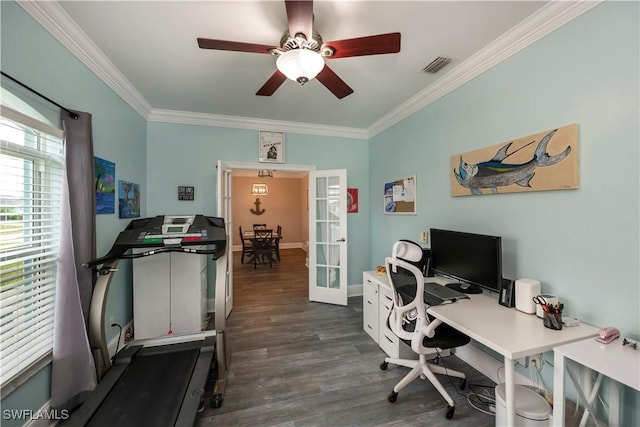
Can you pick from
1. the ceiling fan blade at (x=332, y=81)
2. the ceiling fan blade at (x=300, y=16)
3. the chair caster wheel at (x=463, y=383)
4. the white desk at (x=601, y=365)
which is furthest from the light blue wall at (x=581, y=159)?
the ceiling fan blade at (x=300, y=16)

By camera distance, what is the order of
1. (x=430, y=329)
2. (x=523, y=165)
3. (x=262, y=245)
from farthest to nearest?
(x=262, y=245), (x=523, y=165), (x=430, y=329)

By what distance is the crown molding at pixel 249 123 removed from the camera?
3.29 meters

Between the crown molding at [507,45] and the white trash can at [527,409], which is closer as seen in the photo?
the white trash can at [527,409]

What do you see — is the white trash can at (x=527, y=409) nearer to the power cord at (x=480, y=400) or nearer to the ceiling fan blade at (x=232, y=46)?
the power cord at (x=480, y=400)

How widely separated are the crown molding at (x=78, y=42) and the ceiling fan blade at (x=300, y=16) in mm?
1532

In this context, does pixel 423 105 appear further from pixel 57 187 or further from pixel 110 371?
pixel 110 371

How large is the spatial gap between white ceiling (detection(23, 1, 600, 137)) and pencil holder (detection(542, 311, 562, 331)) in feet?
6.12

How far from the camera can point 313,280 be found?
3.83 meters

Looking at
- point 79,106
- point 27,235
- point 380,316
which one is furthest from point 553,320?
point 79,106

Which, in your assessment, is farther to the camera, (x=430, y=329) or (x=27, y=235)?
(x=430, y=329)

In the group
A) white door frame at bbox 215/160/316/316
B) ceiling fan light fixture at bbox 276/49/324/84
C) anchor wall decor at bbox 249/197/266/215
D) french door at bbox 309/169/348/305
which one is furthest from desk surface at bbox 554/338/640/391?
anchor wall decor at bbox 249/197/266/215

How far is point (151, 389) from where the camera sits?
5.64ft

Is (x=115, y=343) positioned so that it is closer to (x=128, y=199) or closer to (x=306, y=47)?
(x=128, y=199)

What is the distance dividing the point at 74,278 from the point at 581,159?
341cm
